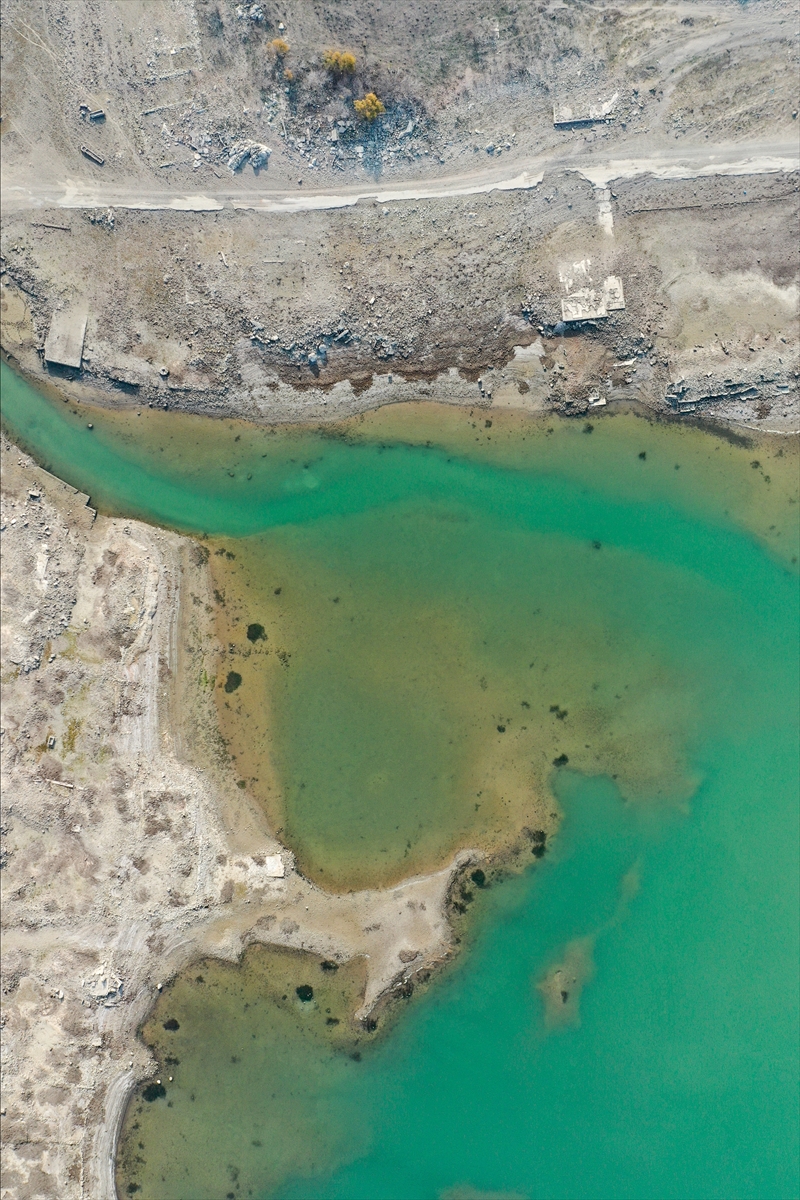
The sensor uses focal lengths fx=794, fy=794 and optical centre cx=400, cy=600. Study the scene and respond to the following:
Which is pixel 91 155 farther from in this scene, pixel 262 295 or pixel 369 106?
pixel 369 106

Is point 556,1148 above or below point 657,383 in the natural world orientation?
below

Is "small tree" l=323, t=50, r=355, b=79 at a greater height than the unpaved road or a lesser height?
greater

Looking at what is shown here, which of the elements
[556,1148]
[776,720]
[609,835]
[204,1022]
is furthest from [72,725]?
[776,720]

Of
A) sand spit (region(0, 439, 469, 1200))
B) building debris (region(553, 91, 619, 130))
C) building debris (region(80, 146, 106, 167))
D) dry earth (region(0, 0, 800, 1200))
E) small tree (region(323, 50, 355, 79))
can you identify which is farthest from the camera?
building debris (region(80, 146, 106, 167))

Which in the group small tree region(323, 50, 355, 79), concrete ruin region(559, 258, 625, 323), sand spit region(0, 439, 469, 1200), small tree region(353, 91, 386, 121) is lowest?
sand spit region(0, 439, 469, 1200)

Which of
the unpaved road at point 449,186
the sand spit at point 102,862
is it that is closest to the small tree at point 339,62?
the unpaved road at point 449,186

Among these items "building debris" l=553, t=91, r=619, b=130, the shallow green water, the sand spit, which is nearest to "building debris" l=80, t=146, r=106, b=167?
the shallow green water

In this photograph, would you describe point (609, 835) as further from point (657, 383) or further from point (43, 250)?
point (43, 250)

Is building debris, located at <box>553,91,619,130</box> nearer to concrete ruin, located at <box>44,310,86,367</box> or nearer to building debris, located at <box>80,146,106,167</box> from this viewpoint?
building debris, located at <box>80,146,106,167</box>
